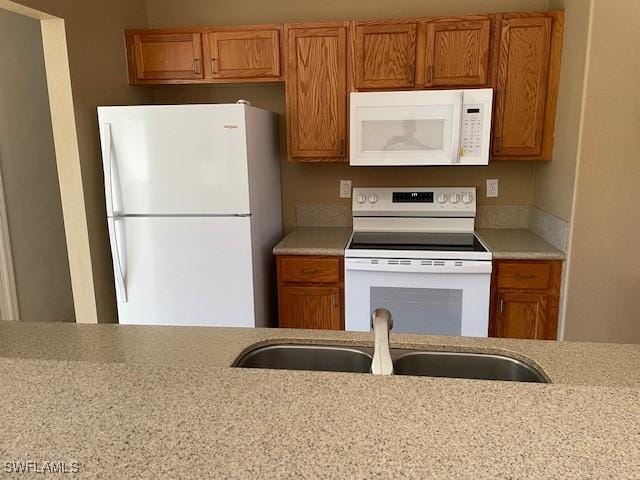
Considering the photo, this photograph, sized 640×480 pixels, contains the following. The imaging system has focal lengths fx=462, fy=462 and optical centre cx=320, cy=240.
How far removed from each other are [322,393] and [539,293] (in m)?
2.05

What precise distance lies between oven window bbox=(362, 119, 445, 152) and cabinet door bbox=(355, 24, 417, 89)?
0.26m

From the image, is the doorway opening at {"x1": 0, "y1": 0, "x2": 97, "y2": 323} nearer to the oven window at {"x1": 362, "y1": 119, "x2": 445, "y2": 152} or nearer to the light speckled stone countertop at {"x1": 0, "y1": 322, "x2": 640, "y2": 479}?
the oven window at {"x1": 362, "y1": 119, "x2": 445, "y2": 152}

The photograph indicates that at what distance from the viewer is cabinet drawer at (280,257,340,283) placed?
2629 mm

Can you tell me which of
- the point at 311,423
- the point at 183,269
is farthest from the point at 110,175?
the point at 311,423

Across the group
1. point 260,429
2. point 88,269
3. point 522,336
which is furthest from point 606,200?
point 88,269

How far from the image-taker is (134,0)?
291 cm

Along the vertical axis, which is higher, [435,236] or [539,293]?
[435,236]

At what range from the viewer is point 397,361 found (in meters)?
1.19

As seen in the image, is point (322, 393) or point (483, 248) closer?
point (322, 393)

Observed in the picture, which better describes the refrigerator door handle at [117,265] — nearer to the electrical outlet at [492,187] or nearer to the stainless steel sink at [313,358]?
the stainless steel sink at [313,358]

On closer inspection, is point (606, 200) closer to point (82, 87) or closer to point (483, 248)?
point (483, 248)

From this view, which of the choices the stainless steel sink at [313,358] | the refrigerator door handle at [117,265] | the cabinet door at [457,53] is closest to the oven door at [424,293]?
the cabinet door at [457,53]

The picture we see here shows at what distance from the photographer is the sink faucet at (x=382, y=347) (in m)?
0.91

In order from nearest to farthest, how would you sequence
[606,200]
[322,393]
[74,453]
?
[74,453], [322,393], [606,200]
